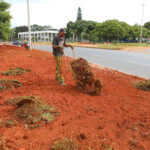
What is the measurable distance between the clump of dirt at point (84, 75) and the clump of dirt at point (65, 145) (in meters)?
2.41

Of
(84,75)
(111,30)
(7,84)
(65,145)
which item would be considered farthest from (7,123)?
(111,30)

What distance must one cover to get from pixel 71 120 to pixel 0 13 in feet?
66.7

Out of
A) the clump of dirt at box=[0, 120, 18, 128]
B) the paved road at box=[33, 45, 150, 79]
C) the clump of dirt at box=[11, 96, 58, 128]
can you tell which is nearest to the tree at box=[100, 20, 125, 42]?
the paved road at box=[33, 45, 150, 79]

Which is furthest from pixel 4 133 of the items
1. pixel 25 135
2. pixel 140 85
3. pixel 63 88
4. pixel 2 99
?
pixel 140 85

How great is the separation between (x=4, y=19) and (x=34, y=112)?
20.4m

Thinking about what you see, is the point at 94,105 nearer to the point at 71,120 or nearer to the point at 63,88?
the point at 71,120

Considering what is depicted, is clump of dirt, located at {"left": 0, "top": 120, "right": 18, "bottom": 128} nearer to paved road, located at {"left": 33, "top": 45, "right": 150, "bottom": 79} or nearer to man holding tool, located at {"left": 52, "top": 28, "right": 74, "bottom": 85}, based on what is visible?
man holding tool, located at {"left": 52, "top": 28, "right": 74, "bottom": 85}

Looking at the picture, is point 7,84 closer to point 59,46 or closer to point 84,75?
point 59,46

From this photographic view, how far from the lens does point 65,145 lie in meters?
2.66

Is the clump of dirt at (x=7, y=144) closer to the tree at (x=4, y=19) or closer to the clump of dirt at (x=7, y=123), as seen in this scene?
the clump of dirt at (x=7, y=123)

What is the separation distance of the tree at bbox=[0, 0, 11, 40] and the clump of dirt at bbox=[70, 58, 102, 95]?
17905mm

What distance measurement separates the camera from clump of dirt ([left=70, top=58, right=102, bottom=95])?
5.06 m

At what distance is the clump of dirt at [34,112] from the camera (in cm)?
337

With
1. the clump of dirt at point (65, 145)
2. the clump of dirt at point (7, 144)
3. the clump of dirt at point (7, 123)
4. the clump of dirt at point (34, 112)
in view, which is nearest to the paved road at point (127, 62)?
the clump of dirt at point (34, 112)
